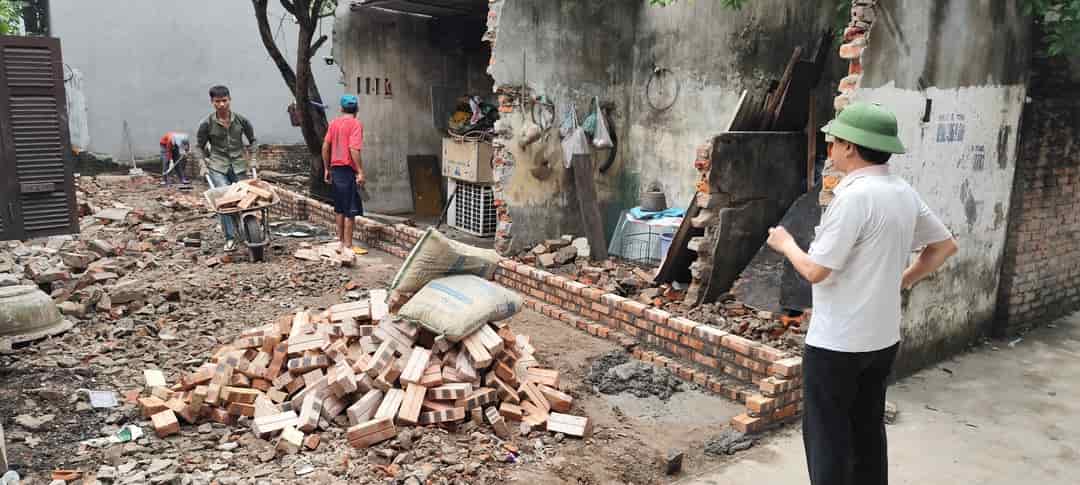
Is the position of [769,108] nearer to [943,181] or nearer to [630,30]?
[943,181]

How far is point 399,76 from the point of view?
12.5 m

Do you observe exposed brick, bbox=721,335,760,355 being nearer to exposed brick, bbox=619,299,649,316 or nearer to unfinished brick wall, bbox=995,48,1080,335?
exposed brick, bbox=619,299,649,316

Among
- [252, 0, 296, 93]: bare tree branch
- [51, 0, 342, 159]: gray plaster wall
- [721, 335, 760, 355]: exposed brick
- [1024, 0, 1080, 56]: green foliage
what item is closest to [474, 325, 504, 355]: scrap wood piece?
[721, 335, 760, 355]: exposed brick

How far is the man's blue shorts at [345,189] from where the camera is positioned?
8438mm

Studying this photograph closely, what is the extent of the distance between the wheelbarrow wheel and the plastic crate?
3118 mm

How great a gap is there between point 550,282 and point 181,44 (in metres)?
13.8

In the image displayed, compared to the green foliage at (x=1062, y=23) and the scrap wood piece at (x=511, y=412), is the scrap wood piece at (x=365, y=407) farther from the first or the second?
the green foliage at (x=1062, y=23)

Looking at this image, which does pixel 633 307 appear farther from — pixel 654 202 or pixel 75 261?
pixel 75 261

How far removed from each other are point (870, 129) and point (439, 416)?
2761mm

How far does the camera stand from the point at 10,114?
394 centimetres

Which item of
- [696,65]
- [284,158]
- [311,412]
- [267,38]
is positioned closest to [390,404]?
[311,412]

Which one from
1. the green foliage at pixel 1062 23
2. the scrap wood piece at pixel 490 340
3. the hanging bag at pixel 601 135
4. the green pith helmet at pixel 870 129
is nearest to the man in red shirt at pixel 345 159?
the hanging bag at pixel 601 135

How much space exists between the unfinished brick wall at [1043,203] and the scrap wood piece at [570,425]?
4.38m

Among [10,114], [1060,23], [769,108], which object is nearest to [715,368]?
[769,108]
